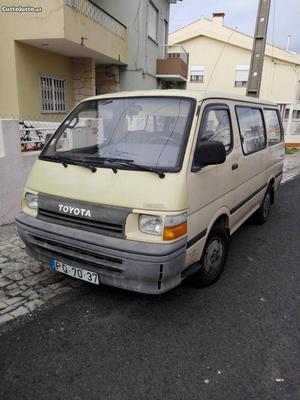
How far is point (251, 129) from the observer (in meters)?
4.51

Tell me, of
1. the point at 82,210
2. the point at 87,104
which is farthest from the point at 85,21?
the point at 82,210

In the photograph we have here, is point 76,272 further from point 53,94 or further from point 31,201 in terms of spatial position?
point 53,94

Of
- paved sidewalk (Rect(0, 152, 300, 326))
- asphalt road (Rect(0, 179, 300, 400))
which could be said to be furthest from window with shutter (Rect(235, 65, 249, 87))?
paved sidewalk (Rect(0, 152, 300, 326))

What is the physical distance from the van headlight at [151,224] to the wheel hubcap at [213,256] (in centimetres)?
92

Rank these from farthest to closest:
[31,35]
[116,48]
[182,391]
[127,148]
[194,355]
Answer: [116,48], [31,35], [127,148], [194,355], [182,391]

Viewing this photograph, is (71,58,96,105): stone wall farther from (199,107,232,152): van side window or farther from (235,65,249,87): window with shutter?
(235,65,249,87): window with shutter

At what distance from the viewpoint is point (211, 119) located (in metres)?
3.30

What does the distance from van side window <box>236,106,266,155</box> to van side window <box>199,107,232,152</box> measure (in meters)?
0.39

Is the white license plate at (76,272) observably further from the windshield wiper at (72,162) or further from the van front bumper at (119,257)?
the windshield wiper at (72,162)

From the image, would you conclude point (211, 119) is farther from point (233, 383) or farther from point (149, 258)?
point (233, 383)

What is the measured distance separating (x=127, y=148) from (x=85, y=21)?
7248 millimetres

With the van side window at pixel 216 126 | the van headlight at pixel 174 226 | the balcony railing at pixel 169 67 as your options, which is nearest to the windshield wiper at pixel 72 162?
Answer: the van headlight at pixel 174 226

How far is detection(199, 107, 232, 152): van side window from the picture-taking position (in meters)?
3.14

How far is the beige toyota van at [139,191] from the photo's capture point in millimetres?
2619
